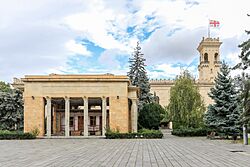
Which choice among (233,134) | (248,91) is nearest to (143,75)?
(233,134)

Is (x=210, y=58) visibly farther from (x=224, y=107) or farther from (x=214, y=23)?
(x=224, y=107)

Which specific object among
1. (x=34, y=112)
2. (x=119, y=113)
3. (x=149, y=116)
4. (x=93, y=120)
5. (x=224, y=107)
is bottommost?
(x=93, y=120)

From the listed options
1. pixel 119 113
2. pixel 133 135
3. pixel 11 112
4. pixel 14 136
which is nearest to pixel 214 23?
pixel 119 113

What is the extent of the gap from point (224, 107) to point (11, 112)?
27.6 meters

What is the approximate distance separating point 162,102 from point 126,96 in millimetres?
48612

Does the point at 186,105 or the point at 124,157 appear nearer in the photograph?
the point at 124,157

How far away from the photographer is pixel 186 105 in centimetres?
4484

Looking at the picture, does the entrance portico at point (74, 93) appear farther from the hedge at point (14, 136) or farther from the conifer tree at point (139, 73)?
the conifer tree at point (139, 73)

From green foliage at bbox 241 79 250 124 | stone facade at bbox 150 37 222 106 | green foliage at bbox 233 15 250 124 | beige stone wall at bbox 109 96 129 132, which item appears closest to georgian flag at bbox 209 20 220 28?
stone facade at bbox 150 37 222 106

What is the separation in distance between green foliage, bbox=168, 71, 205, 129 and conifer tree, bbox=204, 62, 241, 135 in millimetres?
8099

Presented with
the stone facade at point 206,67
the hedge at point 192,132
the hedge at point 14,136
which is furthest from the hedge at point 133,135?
the stone facade at point 206,67

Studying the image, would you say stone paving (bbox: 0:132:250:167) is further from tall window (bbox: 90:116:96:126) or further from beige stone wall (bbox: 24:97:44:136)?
tall window (bbox: 90:116:96:126)

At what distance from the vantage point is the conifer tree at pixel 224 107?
3419 centimetres

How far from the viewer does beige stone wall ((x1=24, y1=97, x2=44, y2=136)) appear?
4125 centimetres
